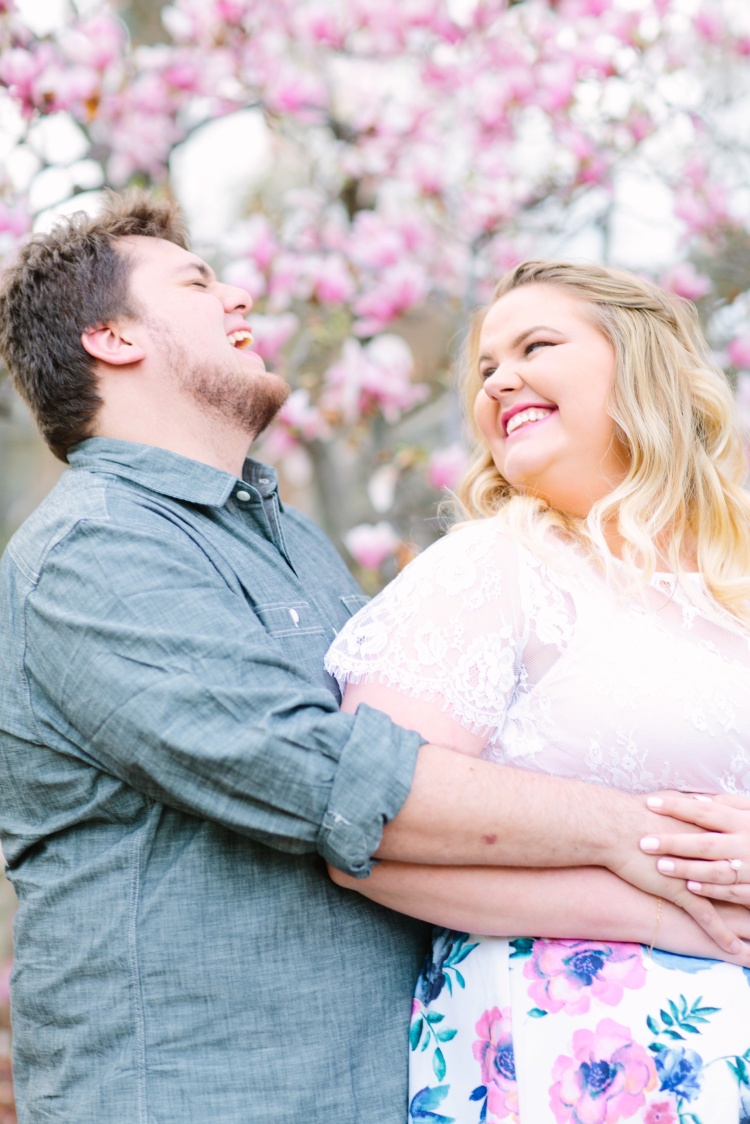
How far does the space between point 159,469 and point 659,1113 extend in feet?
4.11

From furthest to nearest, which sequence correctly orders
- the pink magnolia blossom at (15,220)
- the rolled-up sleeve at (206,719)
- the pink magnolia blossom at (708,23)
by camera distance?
the pink magnolia blossom at (708,23) → the pink magnolia blossom at (15,220) → the rolled-up sleeve at (206,719)

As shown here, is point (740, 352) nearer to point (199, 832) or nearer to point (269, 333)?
point (269, 333)

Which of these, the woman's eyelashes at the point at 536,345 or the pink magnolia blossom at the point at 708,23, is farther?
the pink magnolia blossom at the point at 708,23

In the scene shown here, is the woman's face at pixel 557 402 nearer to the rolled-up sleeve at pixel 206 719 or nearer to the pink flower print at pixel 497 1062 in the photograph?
the rolled-up sleeve at pixel 206 719

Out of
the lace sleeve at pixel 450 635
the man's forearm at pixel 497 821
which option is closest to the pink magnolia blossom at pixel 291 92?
the lace sleeve at pixel 450 635

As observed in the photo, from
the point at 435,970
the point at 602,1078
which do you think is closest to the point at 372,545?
the point at 435,970

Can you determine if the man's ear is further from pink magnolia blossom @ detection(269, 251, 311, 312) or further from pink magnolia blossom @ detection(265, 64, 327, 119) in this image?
pink magnolia blossom @ detection(265, 64, 327, 119)

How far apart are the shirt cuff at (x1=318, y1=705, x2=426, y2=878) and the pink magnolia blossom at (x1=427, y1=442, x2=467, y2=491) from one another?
1763mm

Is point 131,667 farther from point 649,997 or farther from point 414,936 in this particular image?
point 649,997

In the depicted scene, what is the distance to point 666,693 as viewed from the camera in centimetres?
161

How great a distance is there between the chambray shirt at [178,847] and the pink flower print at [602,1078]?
27 cm

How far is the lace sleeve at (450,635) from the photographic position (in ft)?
5.04

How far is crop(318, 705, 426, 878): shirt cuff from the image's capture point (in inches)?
53.9

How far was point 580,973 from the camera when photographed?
1.48 metres
